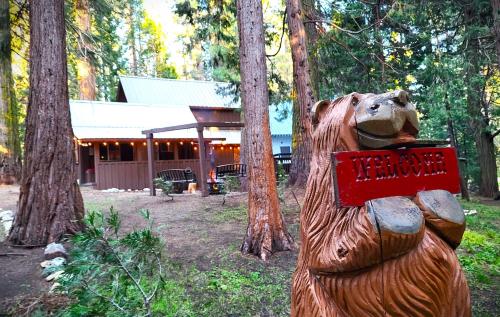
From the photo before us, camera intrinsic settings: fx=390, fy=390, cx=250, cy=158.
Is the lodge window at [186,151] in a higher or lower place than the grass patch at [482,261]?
higher

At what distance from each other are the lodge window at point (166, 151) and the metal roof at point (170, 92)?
4.25 m

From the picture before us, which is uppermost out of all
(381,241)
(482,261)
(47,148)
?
(47,148)

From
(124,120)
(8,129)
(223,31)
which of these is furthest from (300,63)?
(124,120)

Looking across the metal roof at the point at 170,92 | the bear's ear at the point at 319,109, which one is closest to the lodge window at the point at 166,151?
the metal roof at the point at 170,92

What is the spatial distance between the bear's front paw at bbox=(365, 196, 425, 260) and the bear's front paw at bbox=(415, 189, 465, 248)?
96 mm

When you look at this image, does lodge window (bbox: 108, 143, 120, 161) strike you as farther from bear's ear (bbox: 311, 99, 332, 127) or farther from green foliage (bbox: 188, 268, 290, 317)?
bear's ear (bbox: 311, 99, 332, 127)

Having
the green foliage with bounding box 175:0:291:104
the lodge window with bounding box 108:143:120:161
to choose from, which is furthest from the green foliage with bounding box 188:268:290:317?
the lodge window with bounding box 108:143:120:161

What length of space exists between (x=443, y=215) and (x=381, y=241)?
348 millimetres

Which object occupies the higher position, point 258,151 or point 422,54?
point 422,54

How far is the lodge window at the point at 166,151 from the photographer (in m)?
21.0

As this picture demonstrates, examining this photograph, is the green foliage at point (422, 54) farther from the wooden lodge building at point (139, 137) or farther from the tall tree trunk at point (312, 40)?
the wooden lodge building at point (139, 137)

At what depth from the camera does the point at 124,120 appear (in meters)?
20.3

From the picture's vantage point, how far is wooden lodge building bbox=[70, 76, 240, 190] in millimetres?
18547

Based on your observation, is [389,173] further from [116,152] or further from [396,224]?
[116,152]
